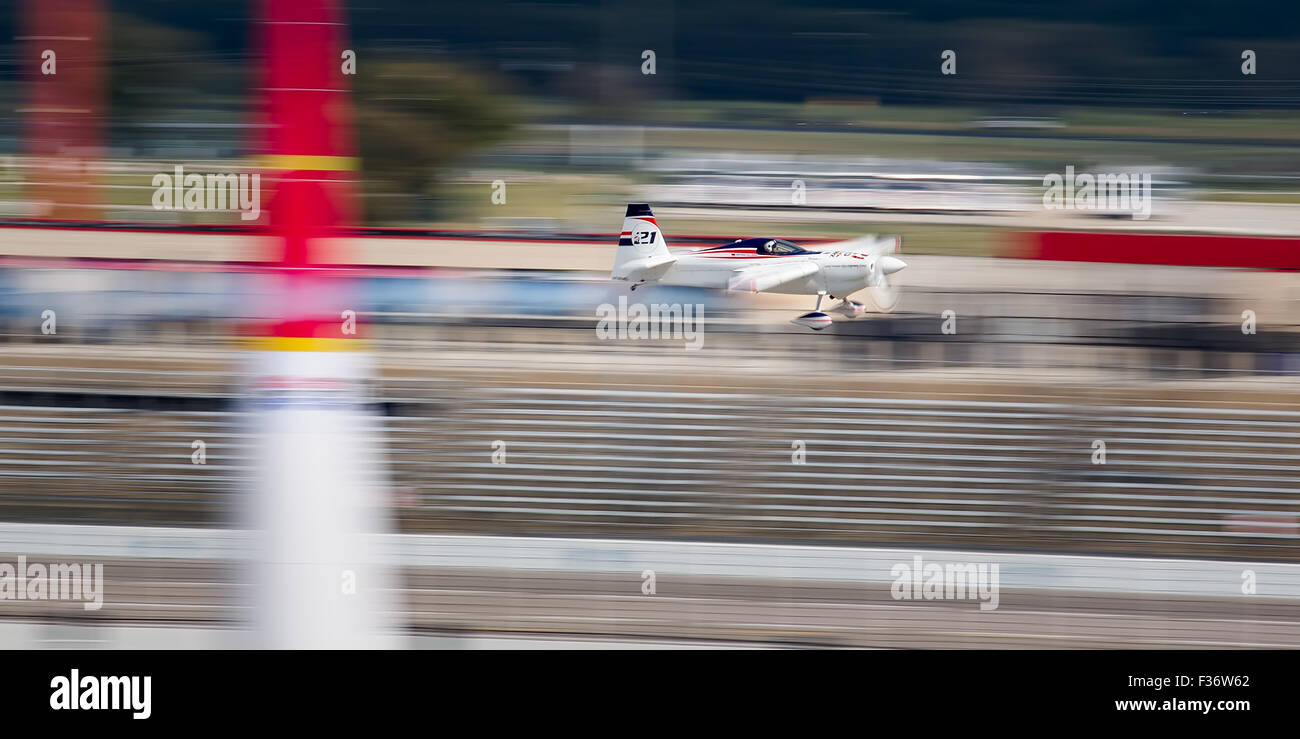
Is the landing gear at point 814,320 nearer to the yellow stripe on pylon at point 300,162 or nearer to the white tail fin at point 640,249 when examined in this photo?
the white tail fin at point 640,249

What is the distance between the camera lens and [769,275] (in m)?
9.20

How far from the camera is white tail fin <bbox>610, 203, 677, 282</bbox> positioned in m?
9.03

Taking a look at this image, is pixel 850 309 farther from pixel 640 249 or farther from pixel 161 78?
pixel 161 78

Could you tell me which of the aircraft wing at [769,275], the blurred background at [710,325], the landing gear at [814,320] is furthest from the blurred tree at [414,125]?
the landing gear at [814,320]

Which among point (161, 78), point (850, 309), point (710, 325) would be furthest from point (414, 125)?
point (850, 309)

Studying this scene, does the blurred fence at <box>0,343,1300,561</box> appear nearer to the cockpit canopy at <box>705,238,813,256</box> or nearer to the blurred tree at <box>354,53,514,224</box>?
the cockpit canopy at <box>705,238,813,256</box>

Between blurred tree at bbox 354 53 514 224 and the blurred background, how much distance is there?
0.04m

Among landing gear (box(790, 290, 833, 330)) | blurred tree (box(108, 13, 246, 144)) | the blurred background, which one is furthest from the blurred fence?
blurred tree (box(108, 13, 246, 144))

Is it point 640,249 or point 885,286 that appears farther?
point 885,286

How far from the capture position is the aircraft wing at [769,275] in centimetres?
918

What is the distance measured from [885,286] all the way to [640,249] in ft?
7.77

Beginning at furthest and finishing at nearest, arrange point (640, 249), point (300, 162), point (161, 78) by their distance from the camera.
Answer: point (640, 249), point (161, 78), point (300, 162)

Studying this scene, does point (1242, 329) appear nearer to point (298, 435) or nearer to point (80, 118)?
point (298, 435)
